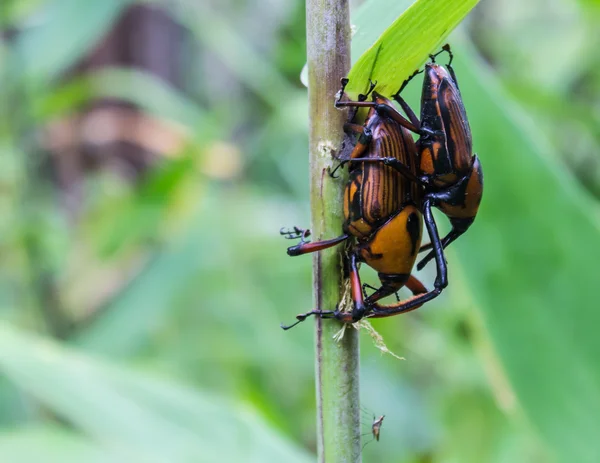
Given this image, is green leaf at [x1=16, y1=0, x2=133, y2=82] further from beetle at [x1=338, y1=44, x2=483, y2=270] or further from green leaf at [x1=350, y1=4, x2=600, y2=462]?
beetle at [x1=338, y1=44, x2=483, y2=270]

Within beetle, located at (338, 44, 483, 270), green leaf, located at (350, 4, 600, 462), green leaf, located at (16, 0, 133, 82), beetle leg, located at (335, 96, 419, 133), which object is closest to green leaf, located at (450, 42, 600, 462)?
green leaf, located at (350, 4, 600, 462)

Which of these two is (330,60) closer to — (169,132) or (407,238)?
(407,238)

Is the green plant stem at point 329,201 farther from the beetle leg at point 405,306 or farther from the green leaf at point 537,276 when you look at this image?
the green leaf at point 537,276

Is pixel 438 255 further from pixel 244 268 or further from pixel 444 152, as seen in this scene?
pixel 244 268

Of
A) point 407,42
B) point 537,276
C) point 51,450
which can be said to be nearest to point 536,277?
point 537,276

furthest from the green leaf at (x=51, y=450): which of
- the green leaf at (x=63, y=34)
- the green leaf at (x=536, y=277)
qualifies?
the green leaf at (x=63, y=34)

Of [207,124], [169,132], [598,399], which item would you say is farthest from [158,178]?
[598,399]
